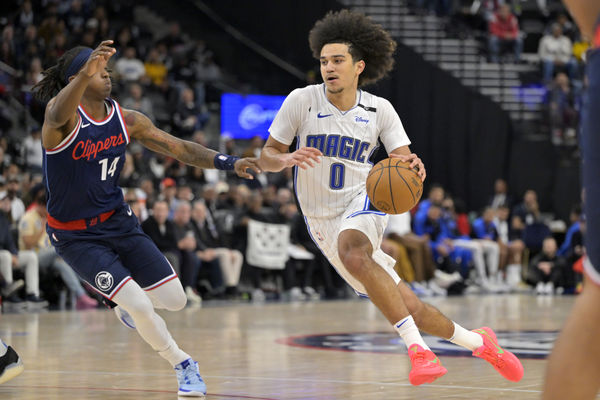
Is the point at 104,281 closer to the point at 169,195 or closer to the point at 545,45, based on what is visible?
the point at 169,195

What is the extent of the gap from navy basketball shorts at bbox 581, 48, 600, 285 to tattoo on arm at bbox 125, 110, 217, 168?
11.9 feet

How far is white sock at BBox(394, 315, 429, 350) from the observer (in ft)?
18.2

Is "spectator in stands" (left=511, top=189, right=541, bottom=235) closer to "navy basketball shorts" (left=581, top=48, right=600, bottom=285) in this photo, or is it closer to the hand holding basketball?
the hand holding basketball

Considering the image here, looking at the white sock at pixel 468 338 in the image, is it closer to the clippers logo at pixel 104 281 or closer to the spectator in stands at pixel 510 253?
the clippers logo at pixel 104 281

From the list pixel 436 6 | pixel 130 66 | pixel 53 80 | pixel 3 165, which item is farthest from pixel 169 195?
pixel 436 6

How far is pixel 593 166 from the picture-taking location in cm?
265

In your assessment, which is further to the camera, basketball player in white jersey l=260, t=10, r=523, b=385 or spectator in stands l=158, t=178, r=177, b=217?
spectator in stands l=158, t=178, r=177, b=217

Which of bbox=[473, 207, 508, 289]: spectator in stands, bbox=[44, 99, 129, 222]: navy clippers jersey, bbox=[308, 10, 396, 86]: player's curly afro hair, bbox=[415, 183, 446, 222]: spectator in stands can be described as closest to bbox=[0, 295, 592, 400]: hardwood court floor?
bbox=[44, 99, 129, 222]: navy clippers jersey

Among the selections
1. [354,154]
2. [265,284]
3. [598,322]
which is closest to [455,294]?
[265,284]

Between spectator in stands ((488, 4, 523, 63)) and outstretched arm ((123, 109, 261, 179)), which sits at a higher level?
spectator in stands ((488, 4, 523, 63))

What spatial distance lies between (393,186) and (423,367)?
1.06m

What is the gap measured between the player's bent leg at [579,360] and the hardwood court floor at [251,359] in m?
3.00

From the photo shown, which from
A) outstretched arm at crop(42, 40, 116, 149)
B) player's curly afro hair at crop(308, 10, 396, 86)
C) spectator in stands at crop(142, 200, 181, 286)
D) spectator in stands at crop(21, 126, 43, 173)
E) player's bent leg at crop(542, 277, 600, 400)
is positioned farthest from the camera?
spectator in stands at crop(21, 126, 43, 173)

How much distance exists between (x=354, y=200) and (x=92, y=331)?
15.5ft
